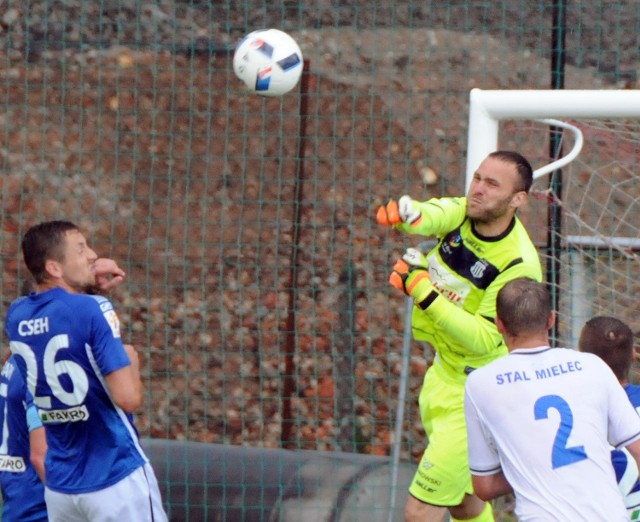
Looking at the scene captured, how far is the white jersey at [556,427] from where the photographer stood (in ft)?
11.2

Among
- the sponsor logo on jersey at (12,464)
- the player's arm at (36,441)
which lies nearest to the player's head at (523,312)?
the player's arm at (36,441)

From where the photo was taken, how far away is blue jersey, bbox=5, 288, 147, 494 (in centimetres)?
412

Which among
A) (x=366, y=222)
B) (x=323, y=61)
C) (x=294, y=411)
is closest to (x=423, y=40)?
(x=323, y=61)

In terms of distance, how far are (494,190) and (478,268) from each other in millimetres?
330

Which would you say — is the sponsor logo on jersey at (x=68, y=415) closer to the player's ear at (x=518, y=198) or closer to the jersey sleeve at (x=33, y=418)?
the jersey sleeve at (x=33, y=418)

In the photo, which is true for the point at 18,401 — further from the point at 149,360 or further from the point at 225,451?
the point at 149,360

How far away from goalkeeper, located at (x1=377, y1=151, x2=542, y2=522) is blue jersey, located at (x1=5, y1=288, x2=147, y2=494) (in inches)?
44.7

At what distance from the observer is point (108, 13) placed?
25.6 feet

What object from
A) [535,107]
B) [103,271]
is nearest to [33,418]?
[103,271]

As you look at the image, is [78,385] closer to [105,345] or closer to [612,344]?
[105,345]

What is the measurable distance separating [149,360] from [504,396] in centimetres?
428

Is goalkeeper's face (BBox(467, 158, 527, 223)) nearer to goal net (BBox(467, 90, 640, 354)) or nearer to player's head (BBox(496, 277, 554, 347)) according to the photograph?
goal net (BBox(467, 90, 640, 354))

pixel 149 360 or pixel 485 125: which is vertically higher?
pixel 485 125

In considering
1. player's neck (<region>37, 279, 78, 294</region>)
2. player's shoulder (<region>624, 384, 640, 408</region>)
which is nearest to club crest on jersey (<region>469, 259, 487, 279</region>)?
player's shoulder (<region>624, 384, 640, 408</region>)
